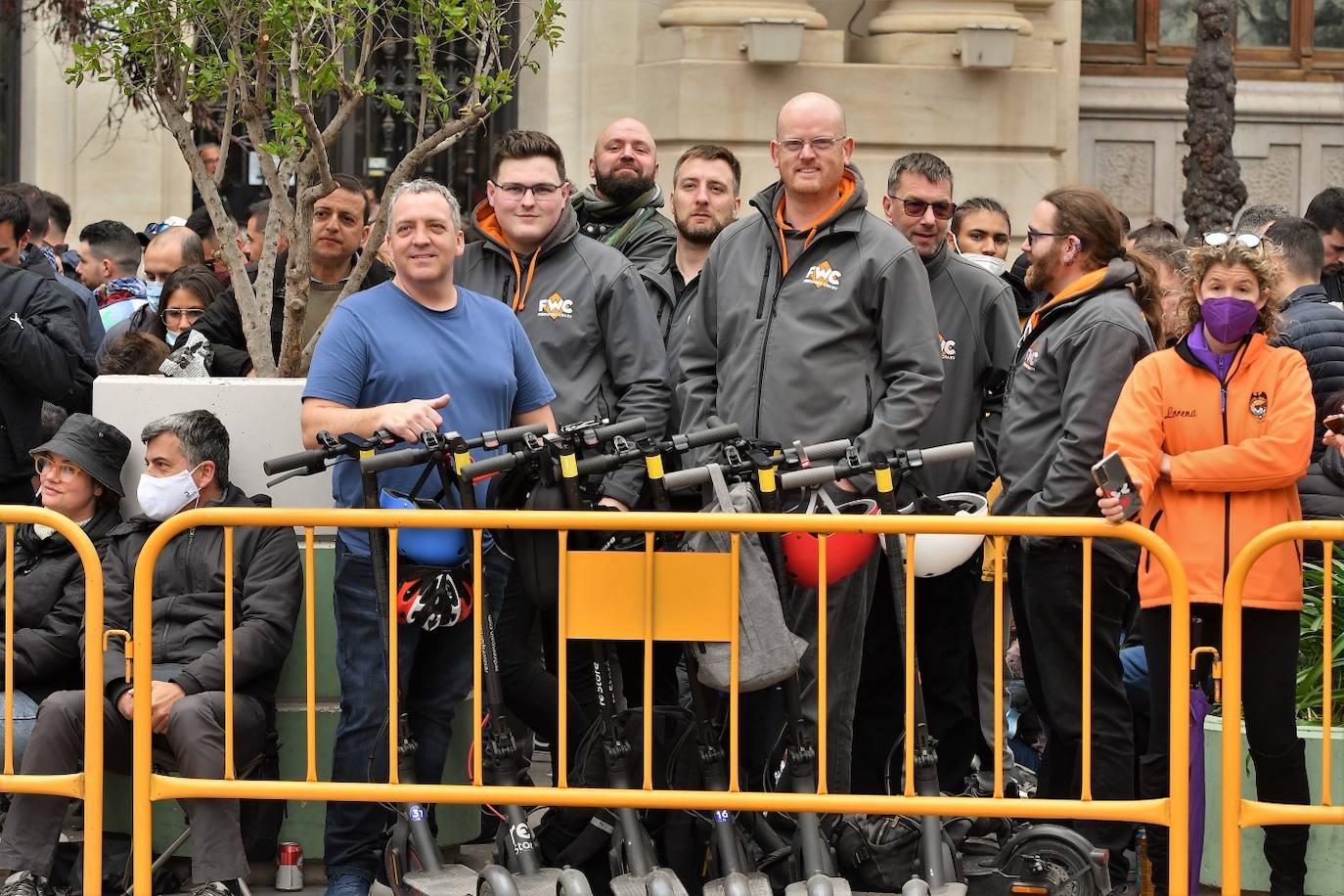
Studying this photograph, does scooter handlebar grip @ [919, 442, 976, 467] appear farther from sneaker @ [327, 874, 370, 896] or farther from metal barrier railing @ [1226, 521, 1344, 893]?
sneaker @ [327, 874, 370, 896]

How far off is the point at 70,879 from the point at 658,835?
73.7 inches

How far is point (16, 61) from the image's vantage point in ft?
45.4

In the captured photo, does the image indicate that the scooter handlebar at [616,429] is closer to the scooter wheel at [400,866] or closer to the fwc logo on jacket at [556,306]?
the fwc logo on jacket at [556,306]

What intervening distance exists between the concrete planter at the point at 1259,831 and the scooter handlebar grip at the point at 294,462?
9.38ft

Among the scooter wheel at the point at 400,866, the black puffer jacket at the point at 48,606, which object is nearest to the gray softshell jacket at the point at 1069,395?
the scooter wheel at the point at 400,866

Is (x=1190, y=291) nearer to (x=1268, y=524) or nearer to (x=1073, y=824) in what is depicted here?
(x=1268, y=524)

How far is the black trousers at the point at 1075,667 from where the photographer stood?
6.38 metres

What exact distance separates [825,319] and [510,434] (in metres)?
1.22

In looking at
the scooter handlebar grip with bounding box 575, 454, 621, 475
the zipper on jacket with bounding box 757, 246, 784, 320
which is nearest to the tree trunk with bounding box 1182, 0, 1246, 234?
the zipper on jacket with bounding box 757, 246, 784, 320

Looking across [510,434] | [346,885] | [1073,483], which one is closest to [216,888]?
[346,885]

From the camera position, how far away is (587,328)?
700 centimetres

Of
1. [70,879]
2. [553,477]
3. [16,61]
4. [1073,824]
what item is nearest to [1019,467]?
[1073,824]

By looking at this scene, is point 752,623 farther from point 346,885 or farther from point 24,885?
point 24,885

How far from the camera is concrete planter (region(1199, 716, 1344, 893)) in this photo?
250 inches
